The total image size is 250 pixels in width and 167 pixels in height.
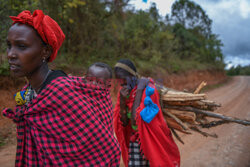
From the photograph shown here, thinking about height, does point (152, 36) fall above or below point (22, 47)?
above

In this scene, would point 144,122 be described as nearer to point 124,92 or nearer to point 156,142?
point 156,142

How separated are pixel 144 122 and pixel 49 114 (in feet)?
4.53

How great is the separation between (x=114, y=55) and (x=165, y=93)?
663 cm

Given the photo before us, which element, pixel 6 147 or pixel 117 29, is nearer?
pixel 6 147

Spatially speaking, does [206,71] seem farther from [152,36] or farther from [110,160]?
[110,160]

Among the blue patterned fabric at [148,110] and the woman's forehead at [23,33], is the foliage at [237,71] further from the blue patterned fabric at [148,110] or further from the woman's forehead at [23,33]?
the woman's forehead at [23,33]

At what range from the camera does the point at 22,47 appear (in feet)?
3.72

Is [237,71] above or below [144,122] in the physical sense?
above

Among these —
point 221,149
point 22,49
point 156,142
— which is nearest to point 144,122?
point 156,142

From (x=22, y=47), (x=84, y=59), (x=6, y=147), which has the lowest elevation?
(x=6, y=147)

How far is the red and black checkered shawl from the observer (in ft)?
3.55

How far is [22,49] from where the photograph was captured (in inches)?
44.4

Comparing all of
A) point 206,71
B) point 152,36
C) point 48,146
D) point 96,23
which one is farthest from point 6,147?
point 206,71

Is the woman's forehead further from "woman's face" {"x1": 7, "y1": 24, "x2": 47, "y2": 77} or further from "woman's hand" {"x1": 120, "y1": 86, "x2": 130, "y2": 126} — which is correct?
"woman's hand" {"x1": 120, "y1": 86, "x2": 130, "y2": 126}
